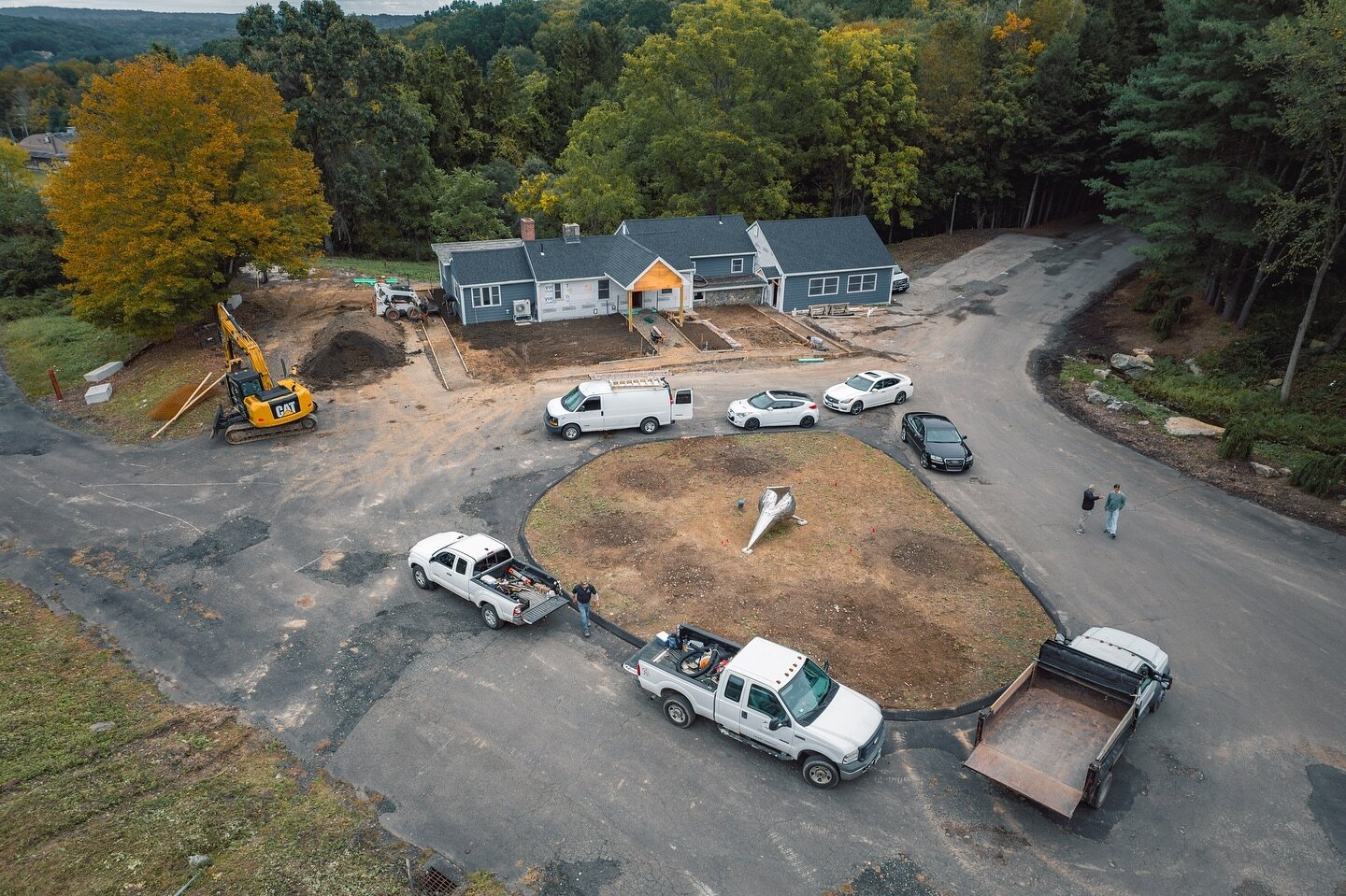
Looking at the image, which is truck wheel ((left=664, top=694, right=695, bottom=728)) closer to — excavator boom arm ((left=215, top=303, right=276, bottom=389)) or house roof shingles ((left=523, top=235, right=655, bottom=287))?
excavator boom arm ((left=215, top=303, right=276, bottom=389))

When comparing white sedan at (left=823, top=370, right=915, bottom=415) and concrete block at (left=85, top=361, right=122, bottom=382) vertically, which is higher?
white sedan at (left=823, top=370, right=915, bottom=415)

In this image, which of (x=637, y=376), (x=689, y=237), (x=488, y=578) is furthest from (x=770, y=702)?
(x=689, y=237)

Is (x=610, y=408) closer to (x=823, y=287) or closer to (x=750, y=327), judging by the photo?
(x=750, y=327)

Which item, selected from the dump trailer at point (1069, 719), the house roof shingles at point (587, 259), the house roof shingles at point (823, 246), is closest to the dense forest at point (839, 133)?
the house roof shingles at point (823, 246)

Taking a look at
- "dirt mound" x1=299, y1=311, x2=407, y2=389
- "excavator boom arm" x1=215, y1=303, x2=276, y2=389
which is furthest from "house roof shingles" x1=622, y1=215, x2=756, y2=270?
"excavator boom arm" x1=215, y1=303, x2=276, y2=389

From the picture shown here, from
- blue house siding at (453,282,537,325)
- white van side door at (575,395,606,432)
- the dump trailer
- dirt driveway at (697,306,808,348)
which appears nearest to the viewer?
the dump trailer

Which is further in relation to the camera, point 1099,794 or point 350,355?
point 350,355
